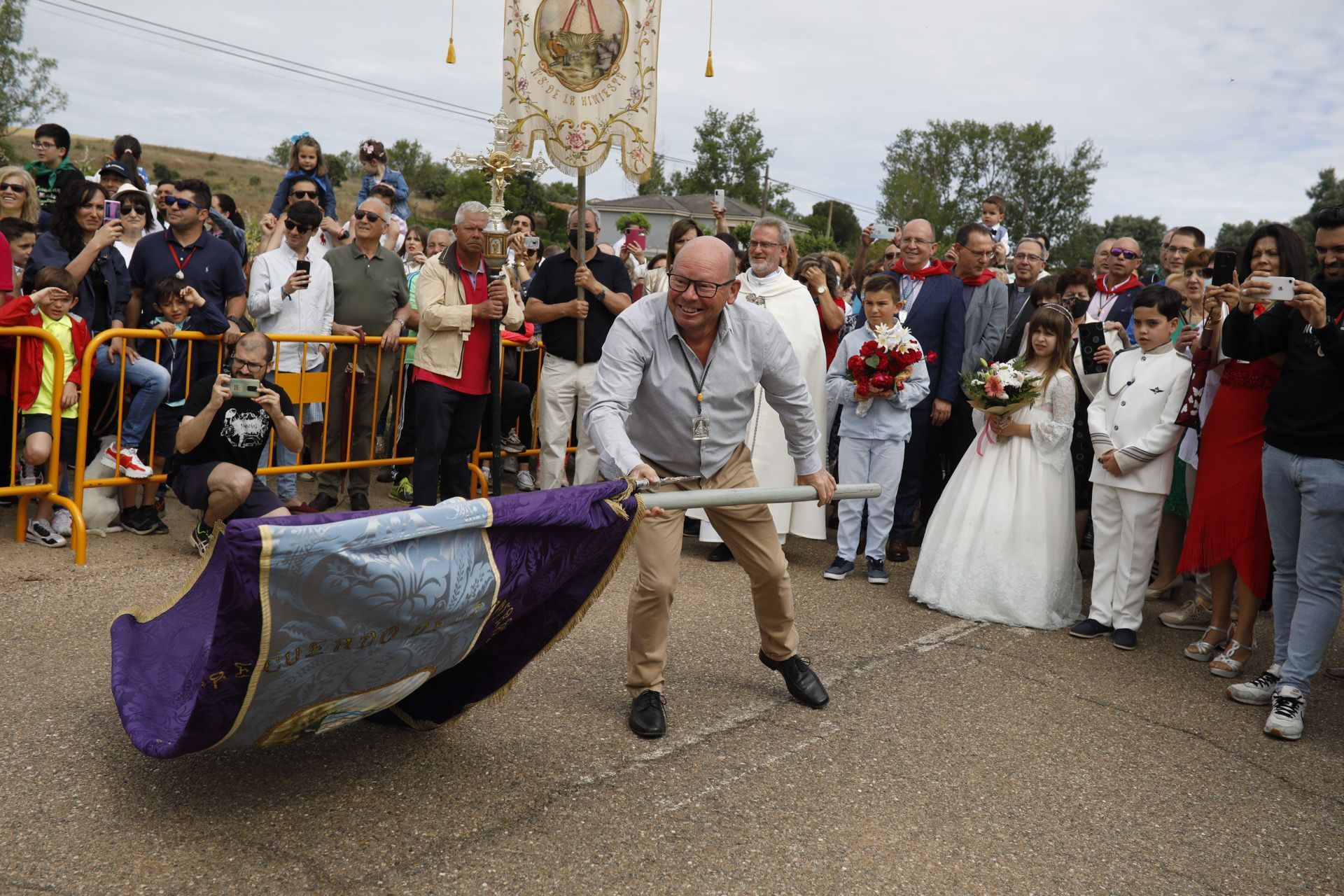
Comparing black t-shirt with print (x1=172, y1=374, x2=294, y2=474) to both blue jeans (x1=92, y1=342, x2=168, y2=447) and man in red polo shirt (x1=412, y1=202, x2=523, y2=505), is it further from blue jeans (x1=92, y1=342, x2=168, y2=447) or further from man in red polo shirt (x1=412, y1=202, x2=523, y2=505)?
man in red polo shirt (x1=412, y1=202, x2=523, y2=505)

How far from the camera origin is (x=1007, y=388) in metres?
6.88

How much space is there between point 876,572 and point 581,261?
10.2 feet

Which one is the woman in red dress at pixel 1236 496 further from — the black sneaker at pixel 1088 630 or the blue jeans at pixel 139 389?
the blue jeans at pixel 139 389

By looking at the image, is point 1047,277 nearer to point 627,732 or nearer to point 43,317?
point 627,732

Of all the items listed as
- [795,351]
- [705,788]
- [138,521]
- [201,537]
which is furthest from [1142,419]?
[138,521]

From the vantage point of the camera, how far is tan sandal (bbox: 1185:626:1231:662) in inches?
246

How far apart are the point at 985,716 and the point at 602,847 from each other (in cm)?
223

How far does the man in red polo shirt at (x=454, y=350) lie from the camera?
741 cm

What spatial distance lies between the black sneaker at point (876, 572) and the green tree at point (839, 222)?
222ft

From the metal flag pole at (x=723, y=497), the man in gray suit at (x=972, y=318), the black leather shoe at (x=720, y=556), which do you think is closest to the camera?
the metal flag pole at (x=723, y=497)

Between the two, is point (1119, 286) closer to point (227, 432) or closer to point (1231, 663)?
point (1231, 663)

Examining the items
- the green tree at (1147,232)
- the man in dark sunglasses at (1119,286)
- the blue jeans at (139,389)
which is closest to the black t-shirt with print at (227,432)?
the blue jeans at (139,389)

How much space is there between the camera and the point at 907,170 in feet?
284

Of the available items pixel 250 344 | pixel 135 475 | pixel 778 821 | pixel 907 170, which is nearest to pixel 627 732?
pixel 778 821
